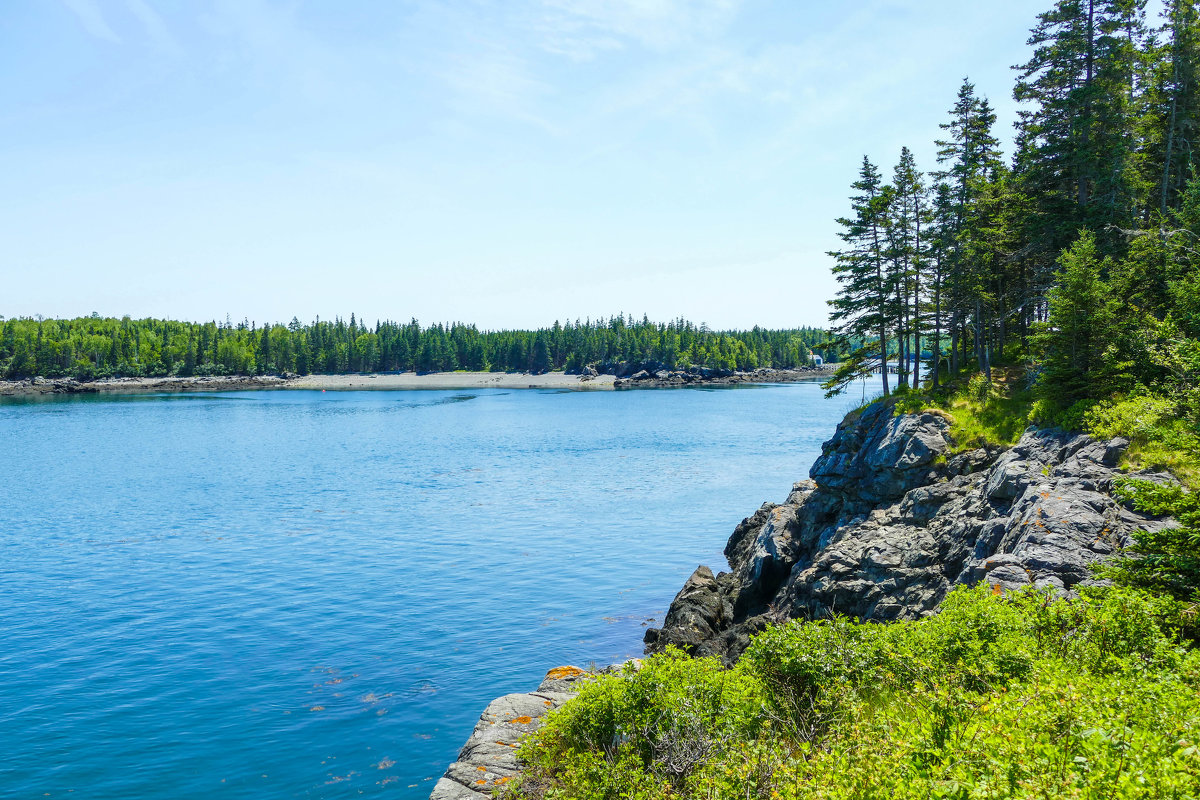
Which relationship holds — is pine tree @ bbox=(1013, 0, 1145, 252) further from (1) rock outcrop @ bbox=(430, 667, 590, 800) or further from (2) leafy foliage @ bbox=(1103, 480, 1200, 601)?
(1) rock outcrop @ bbox=(430, 667, 590, 800)

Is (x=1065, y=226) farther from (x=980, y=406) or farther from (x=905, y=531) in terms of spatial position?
(x=905, y=531)

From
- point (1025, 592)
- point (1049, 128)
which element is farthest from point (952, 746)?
point (1049, 128)

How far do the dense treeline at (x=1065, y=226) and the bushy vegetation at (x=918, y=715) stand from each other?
684 inches

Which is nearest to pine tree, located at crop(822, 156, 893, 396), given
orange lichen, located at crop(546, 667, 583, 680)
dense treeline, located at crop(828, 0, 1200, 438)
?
dense treeline, located at crop(828, 0, 1200, 438)

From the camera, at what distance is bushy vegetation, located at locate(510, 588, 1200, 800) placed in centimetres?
789

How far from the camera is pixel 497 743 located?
17.3 meters

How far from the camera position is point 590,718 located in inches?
591

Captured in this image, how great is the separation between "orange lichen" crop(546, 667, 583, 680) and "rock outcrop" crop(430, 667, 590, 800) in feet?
0.52

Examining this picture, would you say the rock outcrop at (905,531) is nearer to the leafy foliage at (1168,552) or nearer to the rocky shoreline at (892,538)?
the rocky shoreline at (892,538)

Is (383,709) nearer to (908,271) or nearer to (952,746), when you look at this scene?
(952,746)

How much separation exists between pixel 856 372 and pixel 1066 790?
4218 centimetres

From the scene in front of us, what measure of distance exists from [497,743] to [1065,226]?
39.4 meters

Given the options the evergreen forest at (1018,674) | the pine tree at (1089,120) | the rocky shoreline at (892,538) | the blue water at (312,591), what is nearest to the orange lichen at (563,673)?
the rocky shoreline at (892,538)

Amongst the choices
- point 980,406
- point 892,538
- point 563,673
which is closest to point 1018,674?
point 563,673
